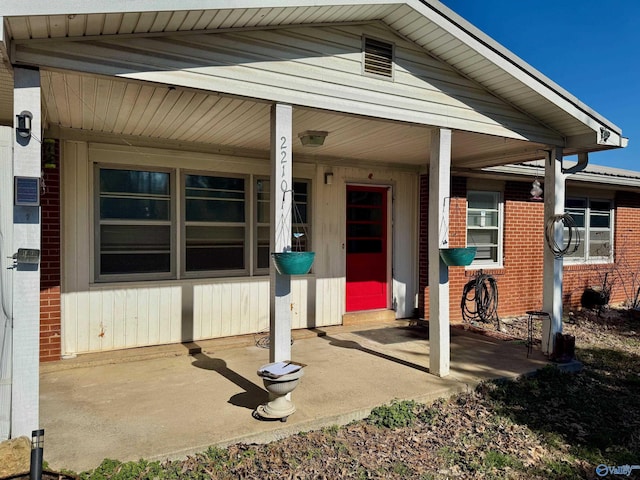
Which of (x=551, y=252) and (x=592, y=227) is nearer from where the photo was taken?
(x=551, y=252)

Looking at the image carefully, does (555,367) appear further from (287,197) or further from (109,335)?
(109,335)

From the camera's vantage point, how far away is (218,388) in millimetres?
4391

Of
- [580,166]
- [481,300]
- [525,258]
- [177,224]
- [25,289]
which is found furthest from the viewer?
[525,258]

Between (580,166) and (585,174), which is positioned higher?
(585,174)

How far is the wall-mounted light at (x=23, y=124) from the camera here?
117 inches

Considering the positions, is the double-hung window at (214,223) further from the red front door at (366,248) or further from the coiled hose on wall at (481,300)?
the coiled hose on wall at (481,300)

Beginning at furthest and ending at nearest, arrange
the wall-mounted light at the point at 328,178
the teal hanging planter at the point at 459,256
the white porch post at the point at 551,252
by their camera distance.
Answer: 1. the wall-mounted light at the point at 328,178
2. the white porch post at the point at 551,252
3. the teal hanging planter at the point at 459,256

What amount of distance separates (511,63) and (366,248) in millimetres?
3756

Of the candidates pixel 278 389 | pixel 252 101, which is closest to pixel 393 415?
pixel 278 389

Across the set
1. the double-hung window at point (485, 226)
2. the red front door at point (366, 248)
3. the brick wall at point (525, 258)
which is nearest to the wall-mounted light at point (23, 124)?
the red front door at point (366, 248)

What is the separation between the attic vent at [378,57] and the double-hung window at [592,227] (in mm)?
6846

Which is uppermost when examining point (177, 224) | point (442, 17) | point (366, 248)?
point (442, 17)

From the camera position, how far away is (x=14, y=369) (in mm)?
3006

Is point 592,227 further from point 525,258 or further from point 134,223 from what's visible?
point 134,223
